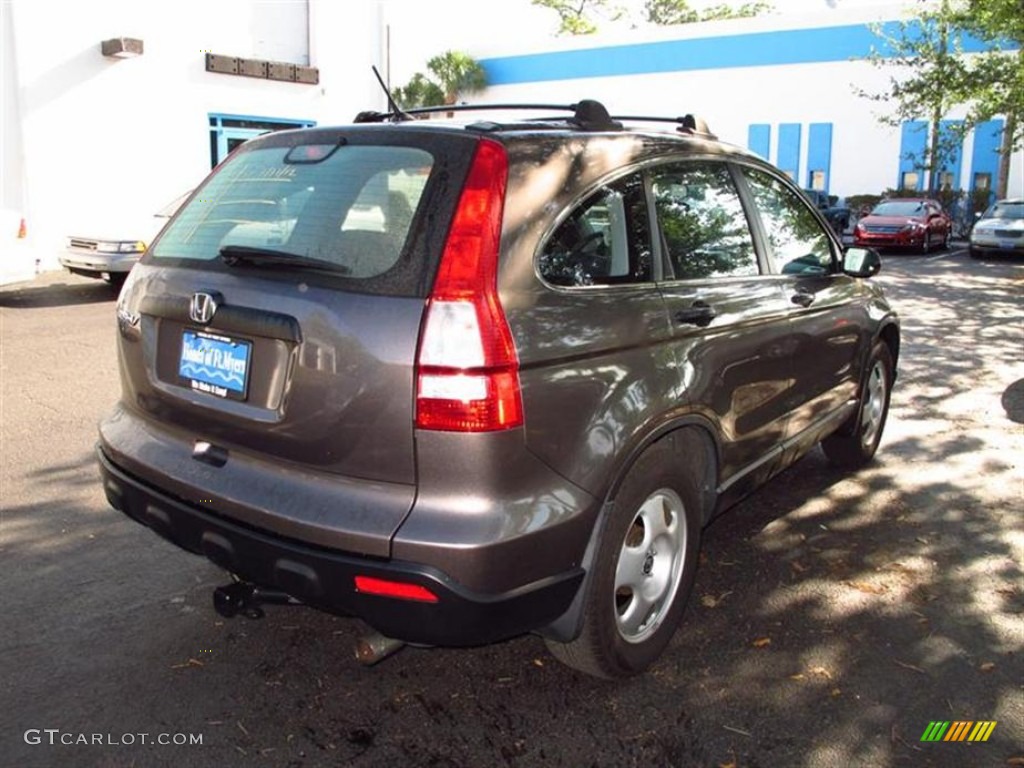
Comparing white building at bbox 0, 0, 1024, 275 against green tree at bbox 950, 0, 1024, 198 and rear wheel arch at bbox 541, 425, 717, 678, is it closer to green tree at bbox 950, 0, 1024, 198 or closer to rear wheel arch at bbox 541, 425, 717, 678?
rear wheel arch at bbox 541, 425, 717, 678

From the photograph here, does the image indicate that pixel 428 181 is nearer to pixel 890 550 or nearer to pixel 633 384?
pixel 633 384

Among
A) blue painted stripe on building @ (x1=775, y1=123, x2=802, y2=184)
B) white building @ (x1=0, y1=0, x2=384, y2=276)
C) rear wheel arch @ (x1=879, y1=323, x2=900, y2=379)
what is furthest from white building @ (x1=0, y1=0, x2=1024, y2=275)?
blue painted stripe on building @ (x1=775, y1=123, x2=802, y2=184)

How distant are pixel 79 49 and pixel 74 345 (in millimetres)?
8643

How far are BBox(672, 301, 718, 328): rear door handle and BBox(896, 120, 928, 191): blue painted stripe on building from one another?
32.1m

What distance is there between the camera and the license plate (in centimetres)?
286

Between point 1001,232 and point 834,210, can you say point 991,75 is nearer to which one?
point 1001,232

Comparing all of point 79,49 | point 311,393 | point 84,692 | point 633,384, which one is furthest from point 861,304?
point 79,49

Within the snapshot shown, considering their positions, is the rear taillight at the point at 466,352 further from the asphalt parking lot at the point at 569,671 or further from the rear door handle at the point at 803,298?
the rear door handle at the point at 803,298

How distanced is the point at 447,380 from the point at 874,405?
383 centimetres

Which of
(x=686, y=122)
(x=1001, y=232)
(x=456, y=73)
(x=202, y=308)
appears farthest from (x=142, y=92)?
(x=456, y=73)

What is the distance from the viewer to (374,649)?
302cm

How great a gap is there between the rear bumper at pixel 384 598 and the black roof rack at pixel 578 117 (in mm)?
1396

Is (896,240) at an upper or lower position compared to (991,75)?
lower
